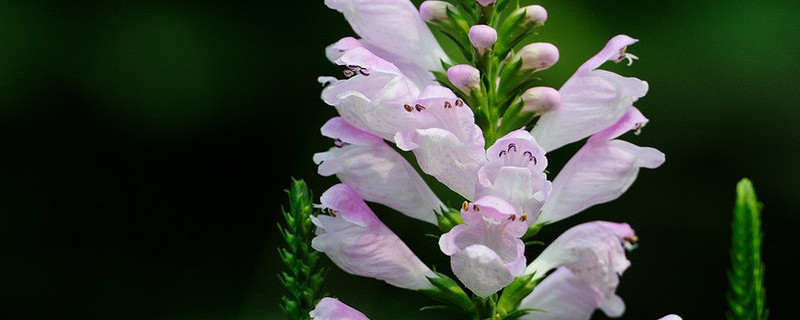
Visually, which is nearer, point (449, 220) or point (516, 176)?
point (516, 176)

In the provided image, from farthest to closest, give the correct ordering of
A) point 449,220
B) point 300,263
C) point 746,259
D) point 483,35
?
point 449,220
point 483,35
point 300,263
point 746,259

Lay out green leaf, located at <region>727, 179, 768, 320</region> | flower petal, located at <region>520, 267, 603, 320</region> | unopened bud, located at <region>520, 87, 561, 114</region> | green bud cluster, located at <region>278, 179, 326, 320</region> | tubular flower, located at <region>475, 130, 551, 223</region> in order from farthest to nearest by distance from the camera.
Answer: flower petal, located at <region>520, 267, 603, 320</region> < unopened bud, located at <region>520, 87, 561, 114</region> < tubular flower, located at <region>475, 130, 551, 223</region> < green bud cluster, located at <region>278, 179, 326, 320</region> < green leaf, located at <region>727, 179, 768, 320</region>

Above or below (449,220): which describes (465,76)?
above

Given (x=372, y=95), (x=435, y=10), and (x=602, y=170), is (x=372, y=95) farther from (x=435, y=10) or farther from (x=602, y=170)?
(x=602, y=170)

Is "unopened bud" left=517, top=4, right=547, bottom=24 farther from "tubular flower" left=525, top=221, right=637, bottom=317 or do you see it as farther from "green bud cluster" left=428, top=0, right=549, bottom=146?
"tubular flower" left=525, top=221, right=637, bottom=317

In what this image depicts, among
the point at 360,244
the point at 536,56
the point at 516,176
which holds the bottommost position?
the point at 360,244

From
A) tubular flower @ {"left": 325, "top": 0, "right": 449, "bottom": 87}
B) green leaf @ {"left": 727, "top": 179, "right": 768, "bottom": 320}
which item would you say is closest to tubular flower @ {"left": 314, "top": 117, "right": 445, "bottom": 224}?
tubular flower @ {"left": 325, "top": 0, "right": 449, "bottom": 87}

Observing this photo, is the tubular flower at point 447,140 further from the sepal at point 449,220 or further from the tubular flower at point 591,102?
the tubular flower at point 591,102

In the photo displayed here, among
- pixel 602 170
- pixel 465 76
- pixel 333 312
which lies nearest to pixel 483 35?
pixel 465 76
